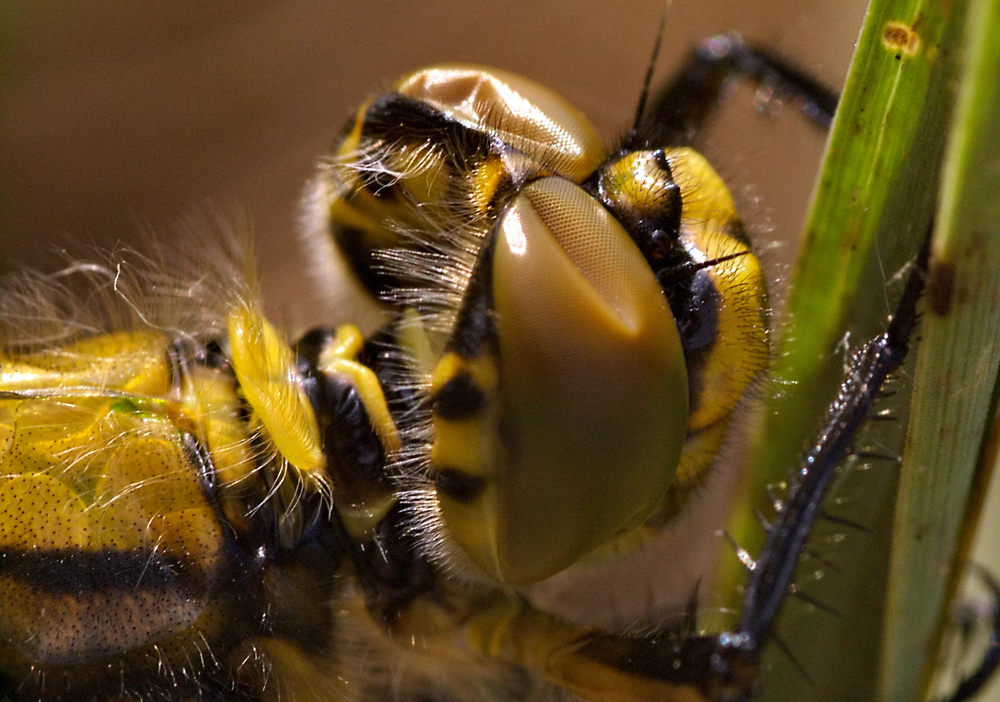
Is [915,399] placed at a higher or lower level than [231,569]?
higher

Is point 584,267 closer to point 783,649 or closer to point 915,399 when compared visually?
point 915,399

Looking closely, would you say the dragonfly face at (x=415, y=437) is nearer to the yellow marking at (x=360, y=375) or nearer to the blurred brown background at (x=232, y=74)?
the yellow marking at (x=360, y=375)

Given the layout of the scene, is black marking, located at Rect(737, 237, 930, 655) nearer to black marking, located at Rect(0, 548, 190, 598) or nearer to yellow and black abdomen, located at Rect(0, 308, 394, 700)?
yellow and black abdomen, located at Rect(0, 308, 394, 700)

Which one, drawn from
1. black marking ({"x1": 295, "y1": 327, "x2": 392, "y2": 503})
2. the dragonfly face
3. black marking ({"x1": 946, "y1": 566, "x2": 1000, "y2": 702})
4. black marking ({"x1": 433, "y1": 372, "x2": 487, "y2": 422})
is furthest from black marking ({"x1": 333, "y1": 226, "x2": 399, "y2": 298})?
black marking ({"x1": 946, "y1": 566, "x2": 1000, "y2": 702})

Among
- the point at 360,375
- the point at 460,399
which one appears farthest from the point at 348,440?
the point at 460,399

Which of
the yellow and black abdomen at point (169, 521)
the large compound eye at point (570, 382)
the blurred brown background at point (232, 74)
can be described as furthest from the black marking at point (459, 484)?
the blurred brown background at point (232, 74)

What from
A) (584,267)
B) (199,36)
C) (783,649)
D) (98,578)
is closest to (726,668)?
(783,649)

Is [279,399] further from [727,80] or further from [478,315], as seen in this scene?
[727,80]
